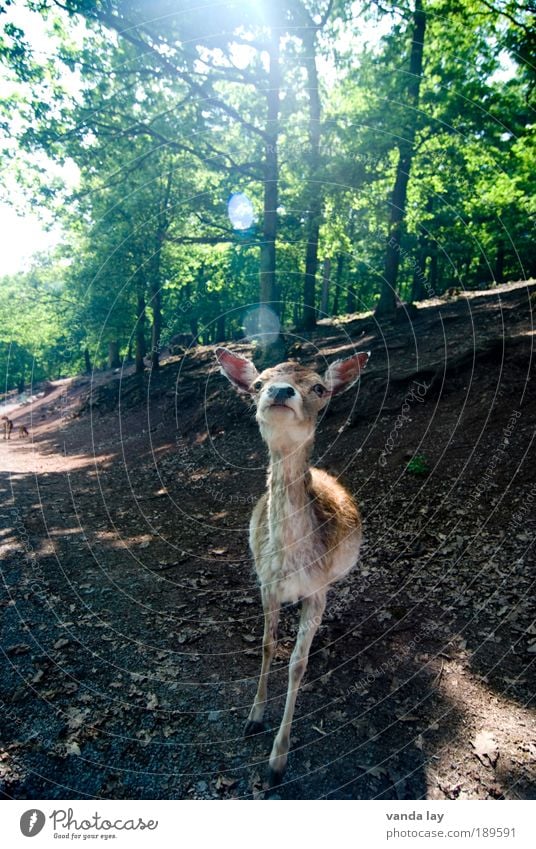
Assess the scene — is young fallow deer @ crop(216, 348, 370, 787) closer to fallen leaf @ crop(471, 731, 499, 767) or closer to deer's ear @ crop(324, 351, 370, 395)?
deer's ear @ crop(324, 351, 370, 395)

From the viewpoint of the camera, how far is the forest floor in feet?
13.7

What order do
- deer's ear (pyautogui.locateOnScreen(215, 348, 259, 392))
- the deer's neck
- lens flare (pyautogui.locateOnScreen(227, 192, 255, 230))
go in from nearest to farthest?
the deer's neck < deer's ear (pyautogui.locateOnScreen(215, 348, 259, 392)) < lens flare (pyautogui.locateOnScreen(227, 192, 255, 230))

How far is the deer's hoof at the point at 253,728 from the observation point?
4664 mm

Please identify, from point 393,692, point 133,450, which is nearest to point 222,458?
point 133,450

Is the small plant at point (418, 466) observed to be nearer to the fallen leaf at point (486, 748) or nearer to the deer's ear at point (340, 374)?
the deer's ear at point (340, 374)

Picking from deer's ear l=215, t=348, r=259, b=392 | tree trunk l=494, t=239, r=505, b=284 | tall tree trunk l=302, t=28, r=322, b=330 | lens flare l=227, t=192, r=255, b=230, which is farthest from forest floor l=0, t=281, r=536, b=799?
tree trunk l=494, t=239, r=505, b=284

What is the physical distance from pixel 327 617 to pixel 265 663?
1977mm

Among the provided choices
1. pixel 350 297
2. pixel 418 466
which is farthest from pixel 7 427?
pixel 350 297

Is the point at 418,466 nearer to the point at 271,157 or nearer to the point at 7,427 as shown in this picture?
the point at 271,157

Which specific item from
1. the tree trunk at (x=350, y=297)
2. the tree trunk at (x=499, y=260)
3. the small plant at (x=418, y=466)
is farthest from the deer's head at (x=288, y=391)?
the tree trunk at (x=350, y=297)

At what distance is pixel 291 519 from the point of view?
4.62 meters

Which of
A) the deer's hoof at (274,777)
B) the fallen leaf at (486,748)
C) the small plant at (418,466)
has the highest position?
the small plant at (418,466)

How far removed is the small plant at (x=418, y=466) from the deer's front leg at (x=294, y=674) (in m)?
5.70
